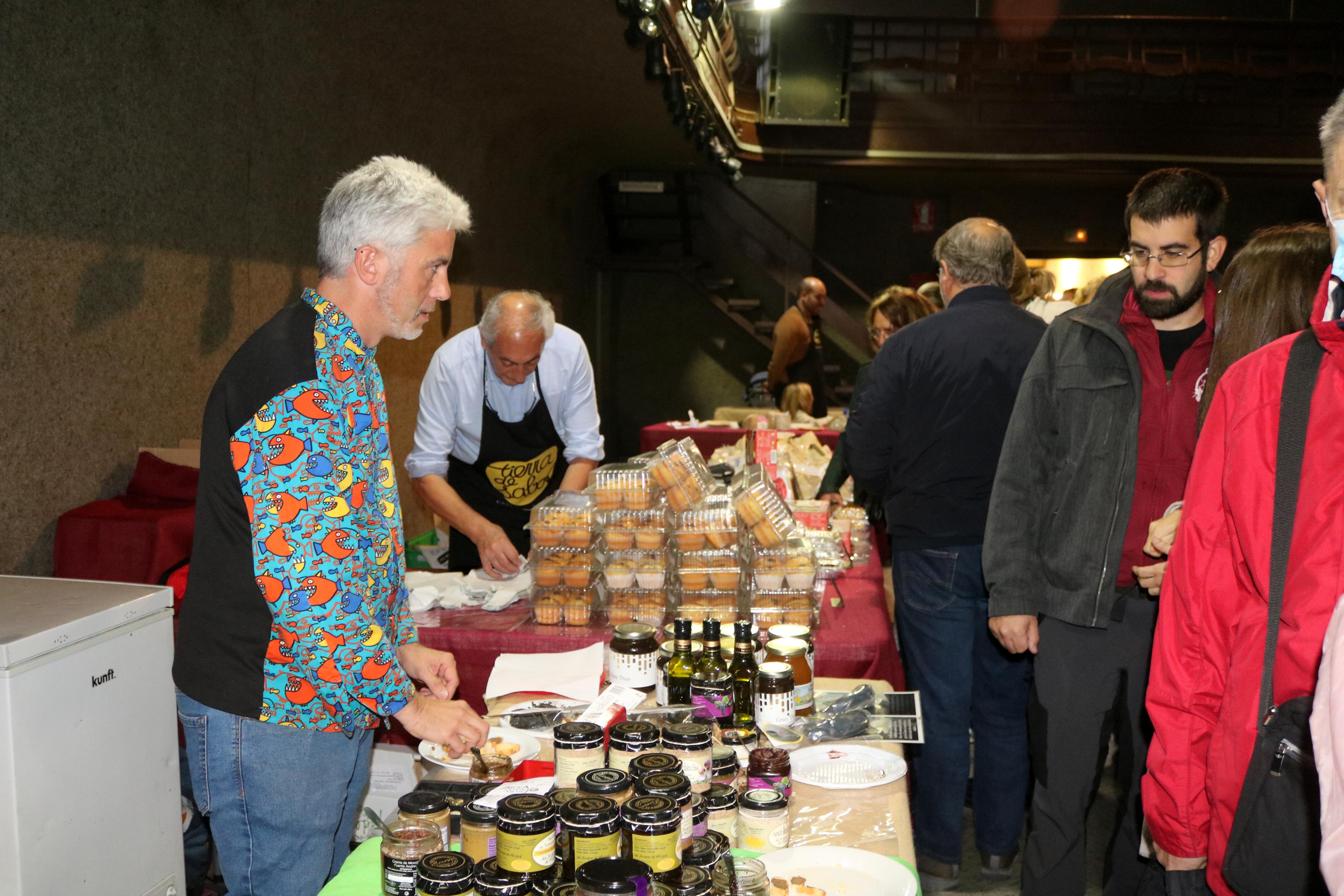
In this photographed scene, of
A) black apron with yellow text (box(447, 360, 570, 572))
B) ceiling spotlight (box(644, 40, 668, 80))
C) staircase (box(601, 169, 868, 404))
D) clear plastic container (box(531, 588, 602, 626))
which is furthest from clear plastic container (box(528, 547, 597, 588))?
staircase (box(601, 169, 868, 404))

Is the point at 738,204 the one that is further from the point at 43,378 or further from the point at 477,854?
A: the point at 477,854

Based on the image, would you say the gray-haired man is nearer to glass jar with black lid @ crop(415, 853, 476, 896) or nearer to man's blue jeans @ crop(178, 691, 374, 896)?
man's blue jeans @ crop(178, 691, 374, 896)

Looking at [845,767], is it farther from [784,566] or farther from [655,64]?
[655,64]

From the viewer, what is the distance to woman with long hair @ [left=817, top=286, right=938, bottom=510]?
13.9ft

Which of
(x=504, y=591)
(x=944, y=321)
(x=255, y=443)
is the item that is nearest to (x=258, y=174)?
(x=504, y=591)

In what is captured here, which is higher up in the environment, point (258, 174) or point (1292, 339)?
point (258, 174)

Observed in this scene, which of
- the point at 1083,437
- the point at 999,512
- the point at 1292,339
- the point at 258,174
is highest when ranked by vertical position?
the point at 258,174

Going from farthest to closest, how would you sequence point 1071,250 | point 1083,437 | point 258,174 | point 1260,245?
point 1071,250 < point 258,174 < point 1083,437 < point 1260,245

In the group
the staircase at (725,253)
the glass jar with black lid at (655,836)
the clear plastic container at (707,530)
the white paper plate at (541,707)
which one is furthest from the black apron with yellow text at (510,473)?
the staircase at (725,253)

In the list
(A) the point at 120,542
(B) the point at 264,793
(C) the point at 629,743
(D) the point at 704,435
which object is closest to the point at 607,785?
(C) the point at 629,743

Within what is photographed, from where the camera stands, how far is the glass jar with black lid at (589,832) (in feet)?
3.80

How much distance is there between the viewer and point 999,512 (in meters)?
2.47

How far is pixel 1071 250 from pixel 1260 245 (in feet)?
37.3

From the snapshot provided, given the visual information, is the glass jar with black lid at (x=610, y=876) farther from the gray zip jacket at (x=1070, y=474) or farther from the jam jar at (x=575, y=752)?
the gray zip jacket at (x=1070, y=474)
